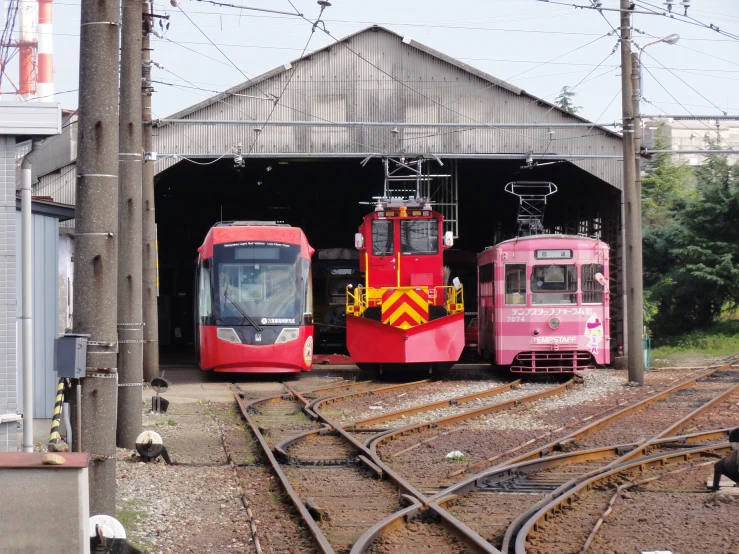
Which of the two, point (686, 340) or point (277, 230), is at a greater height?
point (277, 230)

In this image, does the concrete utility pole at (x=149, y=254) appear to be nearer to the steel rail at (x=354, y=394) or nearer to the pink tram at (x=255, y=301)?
the pink tram at (x=255, y=301)

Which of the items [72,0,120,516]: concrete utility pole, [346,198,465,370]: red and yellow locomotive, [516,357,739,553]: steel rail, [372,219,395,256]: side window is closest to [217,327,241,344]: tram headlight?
[346,198,465,370]: red and yellow locomotive

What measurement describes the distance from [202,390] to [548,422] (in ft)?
27.6

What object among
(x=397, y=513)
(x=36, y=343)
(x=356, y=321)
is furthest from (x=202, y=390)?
(x=397, y=513)

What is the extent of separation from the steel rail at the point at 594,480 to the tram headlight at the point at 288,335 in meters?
11.7

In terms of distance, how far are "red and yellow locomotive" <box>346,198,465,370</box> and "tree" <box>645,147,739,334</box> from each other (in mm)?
15105

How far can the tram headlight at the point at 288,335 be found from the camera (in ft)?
73.5

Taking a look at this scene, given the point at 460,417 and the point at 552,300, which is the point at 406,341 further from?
the point at 460,417

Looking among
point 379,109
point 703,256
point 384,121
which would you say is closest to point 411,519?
point 379,109

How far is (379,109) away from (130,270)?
16.2 meters

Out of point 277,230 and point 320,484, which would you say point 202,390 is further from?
point 320,484

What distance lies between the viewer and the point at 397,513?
8453mm

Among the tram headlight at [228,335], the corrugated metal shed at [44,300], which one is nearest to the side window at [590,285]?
the tram headlight at [228,335]

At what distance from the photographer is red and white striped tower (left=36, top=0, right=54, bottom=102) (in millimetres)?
51000
